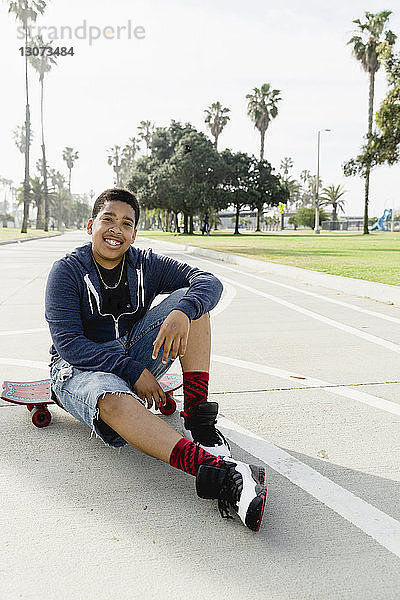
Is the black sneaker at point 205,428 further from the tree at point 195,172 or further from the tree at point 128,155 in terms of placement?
the tree at point 128,155

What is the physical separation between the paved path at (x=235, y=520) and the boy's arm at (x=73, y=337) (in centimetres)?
50

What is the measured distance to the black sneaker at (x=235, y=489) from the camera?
232 centimetres

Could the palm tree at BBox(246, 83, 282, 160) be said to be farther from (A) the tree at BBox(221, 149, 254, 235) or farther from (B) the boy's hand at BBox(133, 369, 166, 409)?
(B) the boy's hand at BBox(133, 369, 166, 409)

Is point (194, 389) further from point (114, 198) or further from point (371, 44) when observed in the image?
point (371, 44)

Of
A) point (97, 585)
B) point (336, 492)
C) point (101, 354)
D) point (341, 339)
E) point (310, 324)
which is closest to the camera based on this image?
point (97, 585)

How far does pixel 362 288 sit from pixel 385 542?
8456 mm

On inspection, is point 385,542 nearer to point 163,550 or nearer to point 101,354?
point 163,550

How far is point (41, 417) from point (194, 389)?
991 millimetres

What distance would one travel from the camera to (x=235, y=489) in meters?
2.39

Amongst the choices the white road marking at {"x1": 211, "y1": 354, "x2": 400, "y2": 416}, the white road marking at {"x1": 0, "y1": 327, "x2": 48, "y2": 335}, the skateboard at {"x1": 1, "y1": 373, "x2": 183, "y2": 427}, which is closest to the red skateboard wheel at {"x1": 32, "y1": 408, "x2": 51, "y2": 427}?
the skateboard at {"x1": 1, "y1": 373, "x2": 183, "y2": 427}

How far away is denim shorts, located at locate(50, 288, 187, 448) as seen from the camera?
2.80 m

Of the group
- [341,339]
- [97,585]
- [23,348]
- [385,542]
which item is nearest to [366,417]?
[385,542]

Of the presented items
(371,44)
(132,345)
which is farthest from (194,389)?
(371,44)

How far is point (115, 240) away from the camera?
326cm
